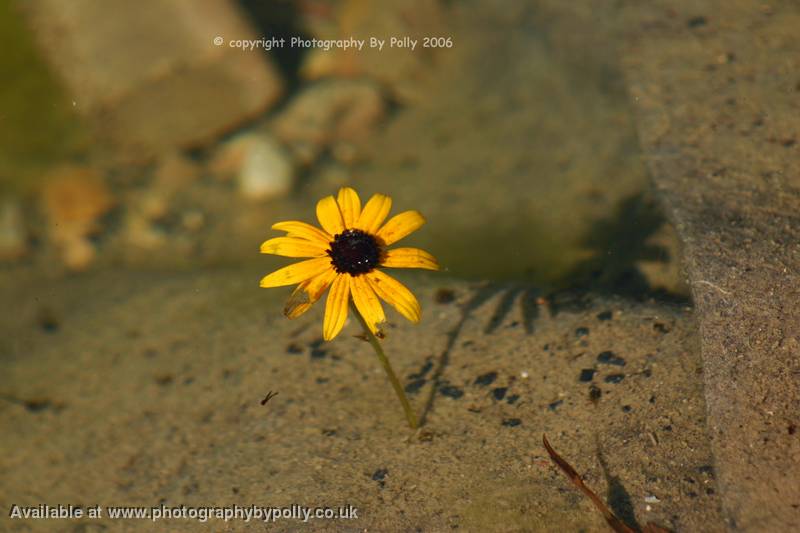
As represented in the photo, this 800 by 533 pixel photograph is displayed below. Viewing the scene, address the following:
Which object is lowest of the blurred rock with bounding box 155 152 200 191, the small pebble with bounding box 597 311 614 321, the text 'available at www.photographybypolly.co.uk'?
the text 'available at www.photographybypolly.co.uk'

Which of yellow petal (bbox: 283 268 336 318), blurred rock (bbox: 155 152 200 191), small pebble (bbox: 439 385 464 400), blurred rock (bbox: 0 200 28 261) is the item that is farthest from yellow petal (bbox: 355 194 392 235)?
blurred rock (bbox: 0 200 28 261)

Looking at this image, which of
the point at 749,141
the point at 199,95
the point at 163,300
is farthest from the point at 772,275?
the point at 199,95

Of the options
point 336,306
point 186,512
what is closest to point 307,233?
point 336,306

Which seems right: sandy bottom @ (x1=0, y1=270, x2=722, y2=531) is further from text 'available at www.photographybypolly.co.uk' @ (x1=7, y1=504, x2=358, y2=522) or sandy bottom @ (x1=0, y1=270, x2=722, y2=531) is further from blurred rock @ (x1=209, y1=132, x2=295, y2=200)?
blurred rock @ (x1=209, y1=132, x2=295, y2=200)

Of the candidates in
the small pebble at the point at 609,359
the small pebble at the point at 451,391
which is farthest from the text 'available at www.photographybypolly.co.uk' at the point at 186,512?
the small pebble at the point at 609,359

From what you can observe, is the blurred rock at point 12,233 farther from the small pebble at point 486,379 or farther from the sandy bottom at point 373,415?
the small pebble at point 486,379

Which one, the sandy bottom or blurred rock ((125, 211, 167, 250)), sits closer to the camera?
the sandy bottom

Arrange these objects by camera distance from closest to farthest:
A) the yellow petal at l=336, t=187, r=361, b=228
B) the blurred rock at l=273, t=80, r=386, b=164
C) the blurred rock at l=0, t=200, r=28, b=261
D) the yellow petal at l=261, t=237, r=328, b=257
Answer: the yellow petal at l=261, t=237, r=328, b=257
the yellow petal at l=336, t=187, r=361, b=228
the blurred rock at l=0, t=200, r=28, b=261
the blurred rock at l=273, t=80, r=386, b=164
